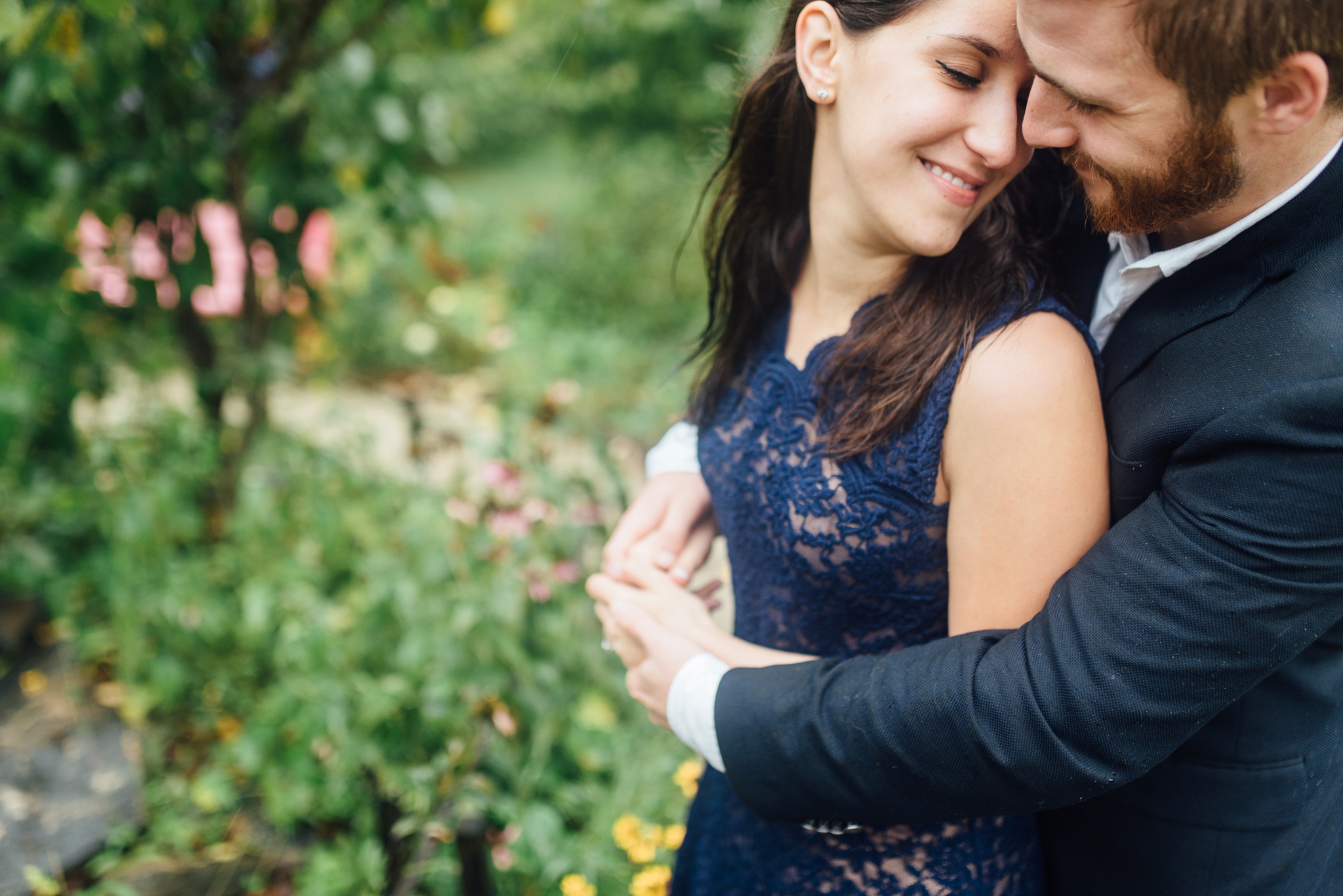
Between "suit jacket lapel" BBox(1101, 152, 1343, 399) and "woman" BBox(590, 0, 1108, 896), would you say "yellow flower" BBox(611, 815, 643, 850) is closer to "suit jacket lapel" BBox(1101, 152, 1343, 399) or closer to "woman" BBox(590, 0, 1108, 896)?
"woman" BBox(590, 0, 1108, 896)

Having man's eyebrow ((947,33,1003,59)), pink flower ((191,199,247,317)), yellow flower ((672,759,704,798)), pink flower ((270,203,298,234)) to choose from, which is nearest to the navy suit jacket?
man's eyebrow ((947,33,1003,59))

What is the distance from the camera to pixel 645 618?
1.33 metres

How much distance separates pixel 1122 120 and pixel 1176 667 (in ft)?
1.76

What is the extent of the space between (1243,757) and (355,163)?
2691mm

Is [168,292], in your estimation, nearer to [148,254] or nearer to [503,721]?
[148,254]

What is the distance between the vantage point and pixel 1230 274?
0.92 metres

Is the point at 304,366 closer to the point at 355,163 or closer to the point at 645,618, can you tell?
the point at 355,163

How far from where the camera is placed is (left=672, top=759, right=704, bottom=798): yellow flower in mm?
2094

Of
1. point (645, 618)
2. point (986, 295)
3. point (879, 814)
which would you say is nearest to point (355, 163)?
point (645, 618)

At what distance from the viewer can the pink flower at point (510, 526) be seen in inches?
89.7

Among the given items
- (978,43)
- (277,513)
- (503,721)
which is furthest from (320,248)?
(978,43)

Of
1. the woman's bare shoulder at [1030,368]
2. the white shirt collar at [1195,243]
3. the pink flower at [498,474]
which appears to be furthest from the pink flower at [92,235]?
the white shirt collar at [1195,243]

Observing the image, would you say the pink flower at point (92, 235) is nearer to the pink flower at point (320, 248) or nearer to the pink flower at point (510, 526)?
the pink flower at point (320, 248)

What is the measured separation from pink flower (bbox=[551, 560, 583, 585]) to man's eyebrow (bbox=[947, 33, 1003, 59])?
1.59m
